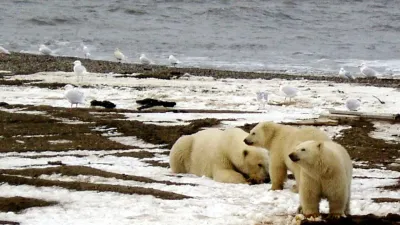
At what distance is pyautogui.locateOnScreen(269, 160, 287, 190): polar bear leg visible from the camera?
344 inches

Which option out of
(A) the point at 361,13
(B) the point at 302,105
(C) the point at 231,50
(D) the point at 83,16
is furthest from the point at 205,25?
(B) the point at 302,105

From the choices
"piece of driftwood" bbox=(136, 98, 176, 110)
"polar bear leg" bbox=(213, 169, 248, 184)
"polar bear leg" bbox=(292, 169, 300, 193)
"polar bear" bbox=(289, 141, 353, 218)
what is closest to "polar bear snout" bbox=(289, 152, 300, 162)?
"polar bear" bbox=(289, 141, 353, 218)

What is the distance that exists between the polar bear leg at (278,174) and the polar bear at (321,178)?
1428 millimetres

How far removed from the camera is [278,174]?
8.76 m

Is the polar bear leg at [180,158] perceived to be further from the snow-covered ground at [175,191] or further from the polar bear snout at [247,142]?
the polar bear snout at [247,142]

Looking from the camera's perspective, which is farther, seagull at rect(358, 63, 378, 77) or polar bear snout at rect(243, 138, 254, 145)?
seagull at rect(358, 63, 378, 77)

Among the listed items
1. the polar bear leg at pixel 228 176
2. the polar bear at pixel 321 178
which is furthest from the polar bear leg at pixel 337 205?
the polar bear leg at pixel 228 176

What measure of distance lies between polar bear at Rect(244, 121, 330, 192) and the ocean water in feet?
80.9

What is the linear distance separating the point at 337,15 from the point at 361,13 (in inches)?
111

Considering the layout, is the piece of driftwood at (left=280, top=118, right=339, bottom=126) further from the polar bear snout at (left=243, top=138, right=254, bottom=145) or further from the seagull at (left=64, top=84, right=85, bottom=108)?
the polar bear snout at (left=243, top=138, right=254, bottom=145)

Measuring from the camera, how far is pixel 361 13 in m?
67.1

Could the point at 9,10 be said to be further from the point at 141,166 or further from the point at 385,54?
the point at 141,166

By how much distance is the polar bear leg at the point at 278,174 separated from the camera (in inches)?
344

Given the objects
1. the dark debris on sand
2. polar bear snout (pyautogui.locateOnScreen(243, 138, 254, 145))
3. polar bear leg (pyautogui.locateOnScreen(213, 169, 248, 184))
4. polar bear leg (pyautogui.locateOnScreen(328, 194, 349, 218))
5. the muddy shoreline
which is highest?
polar bear snout (pyautogui.locateOnScreen(243, 138, 254, 145))
